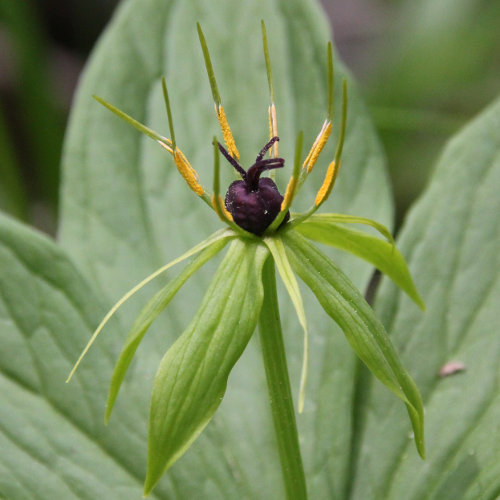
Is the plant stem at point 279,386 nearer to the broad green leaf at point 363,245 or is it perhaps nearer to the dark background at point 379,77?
the broad green leaf at point 363,245

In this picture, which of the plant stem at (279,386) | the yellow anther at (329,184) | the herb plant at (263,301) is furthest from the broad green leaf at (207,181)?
the yellow anther at (329,184)

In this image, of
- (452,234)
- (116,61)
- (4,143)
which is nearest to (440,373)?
(452,234)

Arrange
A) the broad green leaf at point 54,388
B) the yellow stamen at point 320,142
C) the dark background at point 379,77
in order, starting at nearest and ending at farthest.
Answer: the yellow stamen at point 320,142 < the broad green leaf at point 54,388 < the dark background at point 379,77

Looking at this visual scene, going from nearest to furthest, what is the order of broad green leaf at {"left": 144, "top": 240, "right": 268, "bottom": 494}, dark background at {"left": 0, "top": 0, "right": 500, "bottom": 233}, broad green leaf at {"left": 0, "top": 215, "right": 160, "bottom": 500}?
broad green leaf at {"left": 144, "top": 240, "right": 268, "bottom": 494} → broad green leaf at {"left": 0, "top": 215, "right": 160, "bottom": 500} → dark background at {"left": 0, "top": 0, "right": 500, "bottom": 233}

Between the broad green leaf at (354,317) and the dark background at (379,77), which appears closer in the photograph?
the broad green leaf at (354,317)

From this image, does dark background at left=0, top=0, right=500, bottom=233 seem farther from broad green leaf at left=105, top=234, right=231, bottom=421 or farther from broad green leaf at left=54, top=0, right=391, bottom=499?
broad green leaf at left=105, top=234, right=231, bottom=421

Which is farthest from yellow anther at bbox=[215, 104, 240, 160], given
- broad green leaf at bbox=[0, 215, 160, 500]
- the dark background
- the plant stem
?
the dark background
